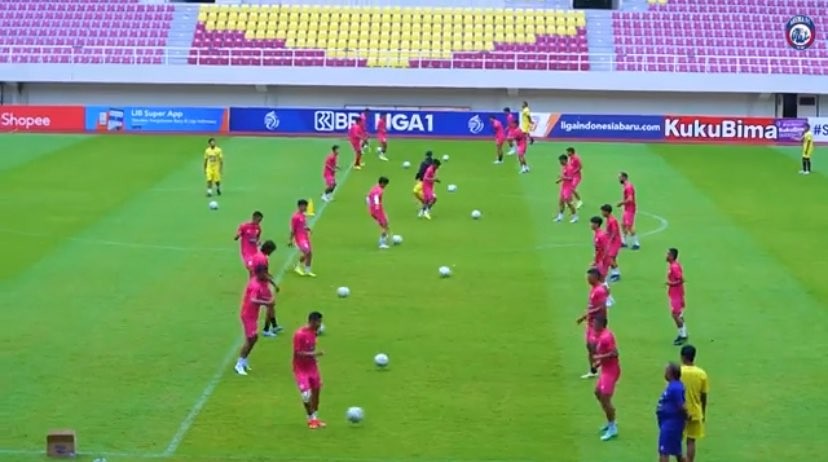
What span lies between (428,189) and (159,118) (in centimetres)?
2322

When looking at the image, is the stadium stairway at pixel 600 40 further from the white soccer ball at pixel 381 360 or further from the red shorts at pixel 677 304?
the white soccer ball at pixel 381 360

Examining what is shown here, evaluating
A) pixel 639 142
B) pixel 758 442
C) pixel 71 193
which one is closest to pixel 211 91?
pixel 639 142

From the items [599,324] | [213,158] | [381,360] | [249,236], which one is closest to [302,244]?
[249,236]

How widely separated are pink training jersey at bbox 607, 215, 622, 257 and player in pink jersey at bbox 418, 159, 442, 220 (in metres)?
8.34

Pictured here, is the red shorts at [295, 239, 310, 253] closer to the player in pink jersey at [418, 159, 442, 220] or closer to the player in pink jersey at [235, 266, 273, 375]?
the player in pink jersey at [235, 266, 273, 375]

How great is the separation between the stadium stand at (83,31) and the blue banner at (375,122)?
793 cm

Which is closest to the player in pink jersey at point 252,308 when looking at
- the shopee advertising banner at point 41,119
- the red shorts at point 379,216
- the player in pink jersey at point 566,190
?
the red shorts at point 379,216

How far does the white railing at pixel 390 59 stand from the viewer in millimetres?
61188

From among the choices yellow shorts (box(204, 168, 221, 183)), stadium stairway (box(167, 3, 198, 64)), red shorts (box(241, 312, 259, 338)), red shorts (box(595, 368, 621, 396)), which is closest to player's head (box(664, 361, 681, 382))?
red shorts (box(595, 368, 621, 396))

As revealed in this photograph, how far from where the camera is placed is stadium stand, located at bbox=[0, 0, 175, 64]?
203 ft

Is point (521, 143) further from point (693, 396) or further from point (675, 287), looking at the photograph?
point (693, 396)

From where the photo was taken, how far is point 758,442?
18.0 m

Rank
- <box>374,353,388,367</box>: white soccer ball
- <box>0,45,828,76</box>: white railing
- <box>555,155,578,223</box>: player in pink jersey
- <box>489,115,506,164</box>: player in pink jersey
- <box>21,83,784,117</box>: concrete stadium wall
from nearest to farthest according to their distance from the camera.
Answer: <box>374,353,388,367</box>: white soccer ball < <box>555,155,578,223</box>: player in pink jersey < <box>489,115,506,164</box>: player in pink jersey < <box>21,83,784,117</box>: concrete stadium wall < <box>0,45,828,76</box>: white railing

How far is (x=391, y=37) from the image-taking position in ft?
211
